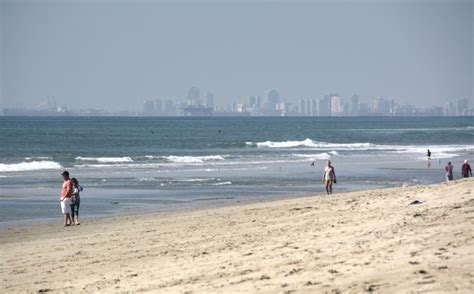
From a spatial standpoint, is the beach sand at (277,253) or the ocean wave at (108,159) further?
the ocean wave at (108,159)

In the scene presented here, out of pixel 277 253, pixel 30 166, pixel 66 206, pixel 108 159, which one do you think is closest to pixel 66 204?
pixel 66 206

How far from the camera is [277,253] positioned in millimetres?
10703

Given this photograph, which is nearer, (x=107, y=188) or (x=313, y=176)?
(x=107, y=188)

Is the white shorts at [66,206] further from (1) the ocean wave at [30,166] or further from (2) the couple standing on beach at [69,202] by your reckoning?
(1) the ocean wave at [30,166]

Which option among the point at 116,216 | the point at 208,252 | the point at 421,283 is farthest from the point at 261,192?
the point at 421,283

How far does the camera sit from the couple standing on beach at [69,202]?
60.7ft

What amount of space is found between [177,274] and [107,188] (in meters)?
19.6

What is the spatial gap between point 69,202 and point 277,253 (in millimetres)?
8992

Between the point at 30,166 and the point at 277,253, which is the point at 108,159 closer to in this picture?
the point at 30,166

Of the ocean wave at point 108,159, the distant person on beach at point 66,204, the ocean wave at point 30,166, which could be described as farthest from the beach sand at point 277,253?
the ocean wave at point 108,159

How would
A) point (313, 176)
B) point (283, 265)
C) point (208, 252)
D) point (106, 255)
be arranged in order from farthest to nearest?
point (313, 176) < point (106, 255) < point (208, 252) < point (283, 265)

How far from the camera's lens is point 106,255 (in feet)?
42.7

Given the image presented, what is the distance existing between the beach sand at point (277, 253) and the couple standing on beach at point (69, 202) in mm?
1490

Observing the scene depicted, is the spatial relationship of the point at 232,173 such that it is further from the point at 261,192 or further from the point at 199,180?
the point at 261,192
